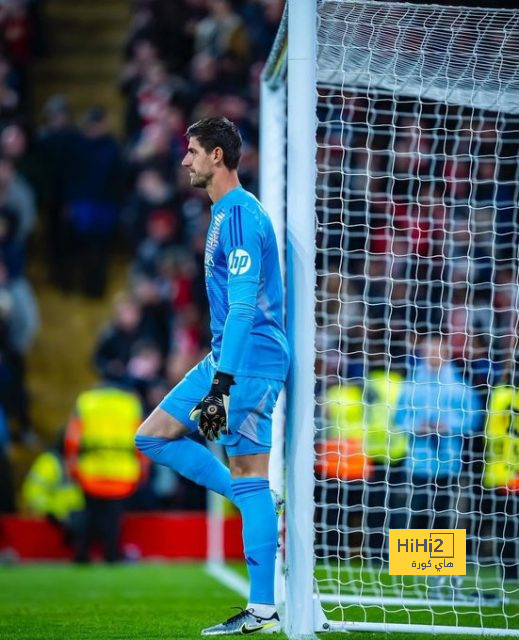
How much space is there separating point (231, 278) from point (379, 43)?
1665 mm

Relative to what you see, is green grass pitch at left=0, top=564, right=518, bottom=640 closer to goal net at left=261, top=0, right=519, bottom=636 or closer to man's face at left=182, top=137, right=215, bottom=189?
goal net at left=261, top=0, right=519, bottom=636

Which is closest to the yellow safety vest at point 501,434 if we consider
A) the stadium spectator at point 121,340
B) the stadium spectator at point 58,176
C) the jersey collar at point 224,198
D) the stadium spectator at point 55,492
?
the jersey collar at point 224,198

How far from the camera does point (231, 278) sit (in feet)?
17.2

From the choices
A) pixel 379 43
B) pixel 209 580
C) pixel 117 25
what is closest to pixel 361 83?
pixel 379 43

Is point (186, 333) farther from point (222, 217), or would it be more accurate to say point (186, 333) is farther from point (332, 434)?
point (222, 217)

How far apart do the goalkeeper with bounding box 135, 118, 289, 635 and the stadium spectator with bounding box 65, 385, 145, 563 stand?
18.0ft

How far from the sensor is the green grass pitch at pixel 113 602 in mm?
5738

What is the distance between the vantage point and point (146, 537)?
11.6m

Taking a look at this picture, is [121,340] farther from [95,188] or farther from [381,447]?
[381,447]

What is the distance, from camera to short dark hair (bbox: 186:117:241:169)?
5453 mm

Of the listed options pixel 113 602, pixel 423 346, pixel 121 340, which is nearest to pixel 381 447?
pixel 423 346

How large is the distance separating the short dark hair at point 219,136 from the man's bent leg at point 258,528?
1.18m

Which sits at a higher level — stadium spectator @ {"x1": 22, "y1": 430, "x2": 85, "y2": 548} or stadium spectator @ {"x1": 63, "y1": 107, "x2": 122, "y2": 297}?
stadium spectator @ {"x1": 63, "y1": 107, "x2": 122, "y2": 297}

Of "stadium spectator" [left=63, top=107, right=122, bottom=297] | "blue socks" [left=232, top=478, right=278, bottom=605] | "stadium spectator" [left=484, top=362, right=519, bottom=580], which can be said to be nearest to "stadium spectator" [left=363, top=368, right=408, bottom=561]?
"stadium spectator" [left=484, top=362, right=519, bottom=580]
